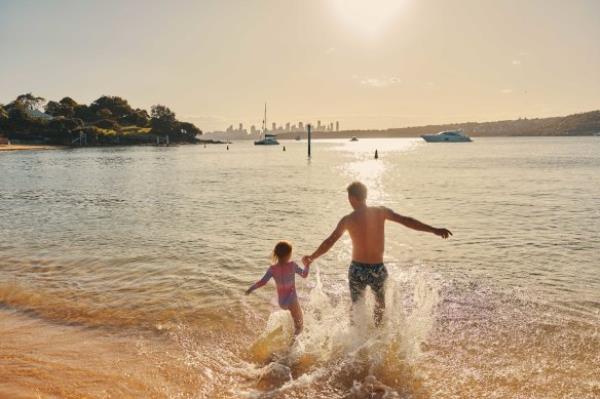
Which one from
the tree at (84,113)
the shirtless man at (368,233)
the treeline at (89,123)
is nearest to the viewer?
the shirtless man at (368,233)

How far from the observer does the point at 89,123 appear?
141625 mm

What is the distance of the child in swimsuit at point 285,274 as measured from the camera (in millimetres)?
5957

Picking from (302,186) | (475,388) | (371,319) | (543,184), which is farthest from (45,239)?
(543,184)

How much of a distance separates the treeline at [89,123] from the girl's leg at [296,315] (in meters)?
123

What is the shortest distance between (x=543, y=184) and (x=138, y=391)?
113ft

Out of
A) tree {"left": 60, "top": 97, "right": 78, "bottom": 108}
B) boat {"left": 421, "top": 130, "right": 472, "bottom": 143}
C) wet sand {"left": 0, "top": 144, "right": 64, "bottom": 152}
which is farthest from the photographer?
boat {"left": 421, "top": 130, "right": 472, "bottom": 143}

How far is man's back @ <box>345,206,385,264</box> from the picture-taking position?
5.83 metres

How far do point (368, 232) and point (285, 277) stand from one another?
4.25 ft

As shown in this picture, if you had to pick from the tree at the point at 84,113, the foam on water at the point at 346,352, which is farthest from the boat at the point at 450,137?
the foam on water at the point at 346,352

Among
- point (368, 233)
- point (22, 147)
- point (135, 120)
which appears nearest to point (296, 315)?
point (368, 233)

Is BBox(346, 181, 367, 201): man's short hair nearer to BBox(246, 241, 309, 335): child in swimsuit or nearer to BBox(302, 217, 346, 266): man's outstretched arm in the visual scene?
BBox(302, 217, 346, 266): man's outstretched arm

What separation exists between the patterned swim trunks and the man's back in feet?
0.30

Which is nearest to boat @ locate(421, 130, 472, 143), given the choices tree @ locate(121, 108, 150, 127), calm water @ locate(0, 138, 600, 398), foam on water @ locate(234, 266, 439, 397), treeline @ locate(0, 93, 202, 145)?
treeline @ locate(0, 93, 202, 145)

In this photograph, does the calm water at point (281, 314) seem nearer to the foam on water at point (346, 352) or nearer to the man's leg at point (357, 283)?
the foam on water at point (346, 352)
